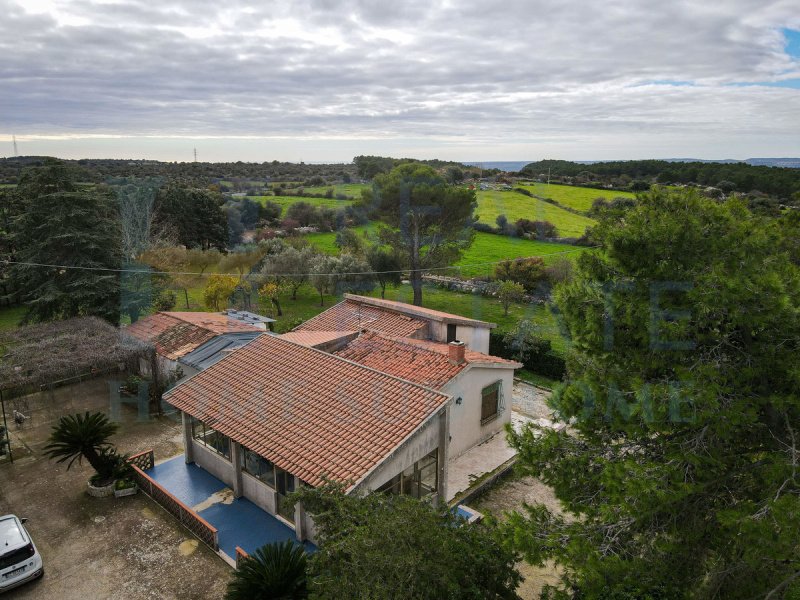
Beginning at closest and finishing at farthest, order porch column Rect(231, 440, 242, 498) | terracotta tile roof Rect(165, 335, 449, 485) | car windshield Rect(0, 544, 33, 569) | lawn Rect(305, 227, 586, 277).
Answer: car windshield Rect(0, 544, 33, 569), terracotta tile roof Rect(165, 335, 449, 485), porch column Rect(231, 440, 242, 498), lawn Rect(305, 227, 586, 277)

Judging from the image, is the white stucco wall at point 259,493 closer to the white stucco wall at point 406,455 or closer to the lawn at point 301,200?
the white stucco wall at point 406,455

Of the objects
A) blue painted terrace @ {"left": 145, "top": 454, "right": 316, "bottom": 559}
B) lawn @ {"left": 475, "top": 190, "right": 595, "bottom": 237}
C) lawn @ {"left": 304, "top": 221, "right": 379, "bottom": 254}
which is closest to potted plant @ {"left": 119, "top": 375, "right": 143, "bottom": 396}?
blue painted terrace @ {"left": 145, "top": 454, "right": 316, "bottom": 559}

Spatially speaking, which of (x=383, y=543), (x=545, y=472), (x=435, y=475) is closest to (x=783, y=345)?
(x=545, y=472)

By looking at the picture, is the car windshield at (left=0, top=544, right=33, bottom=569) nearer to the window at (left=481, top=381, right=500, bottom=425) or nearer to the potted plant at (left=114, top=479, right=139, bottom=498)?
the potted plant at (left=114, top=479, right=139, bottom=498)

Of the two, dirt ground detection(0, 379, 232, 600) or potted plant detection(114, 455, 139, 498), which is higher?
potted plant detection(114, 455, 139, 498)

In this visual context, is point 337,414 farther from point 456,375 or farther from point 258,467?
point 456,375

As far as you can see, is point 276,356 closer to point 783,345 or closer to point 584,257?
point 584,257
